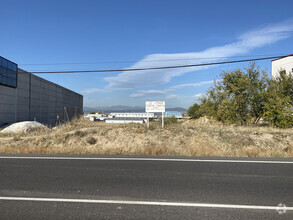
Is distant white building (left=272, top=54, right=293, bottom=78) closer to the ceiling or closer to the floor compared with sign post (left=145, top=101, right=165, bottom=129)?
closer to the ceiling

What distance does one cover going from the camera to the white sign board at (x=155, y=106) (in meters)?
14.1

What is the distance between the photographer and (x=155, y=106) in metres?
14.3

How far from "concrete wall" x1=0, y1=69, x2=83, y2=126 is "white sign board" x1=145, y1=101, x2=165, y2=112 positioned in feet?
68.7

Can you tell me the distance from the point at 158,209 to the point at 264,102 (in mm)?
20190

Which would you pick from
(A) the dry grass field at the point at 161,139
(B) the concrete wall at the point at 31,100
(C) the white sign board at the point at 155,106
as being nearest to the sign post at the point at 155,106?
(C) the white sign board at the point at 155,106

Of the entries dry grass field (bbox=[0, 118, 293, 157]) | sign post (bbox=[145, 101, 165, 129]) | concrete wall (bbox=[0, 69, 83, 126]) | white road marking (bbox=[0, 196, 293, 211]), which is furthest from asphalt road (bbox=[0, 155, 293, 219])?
concrete wall (bbox=[0, 69, 83, 126])

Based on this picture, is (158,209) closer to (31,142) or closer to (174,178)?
(174,178)

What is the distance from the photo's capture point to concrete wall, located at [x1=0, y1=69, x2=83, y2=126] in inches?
1037

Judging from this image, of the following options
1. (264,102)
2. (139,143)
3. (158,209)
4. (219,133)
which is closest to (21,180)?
(158,209)

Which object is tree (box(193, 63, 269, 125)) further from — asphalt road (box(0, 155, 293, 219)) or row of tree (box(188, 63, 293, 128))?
asphalt road (box(0, 155, 293, 219))

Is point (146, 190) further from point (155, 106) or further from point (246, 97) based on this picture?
point (246, 97)

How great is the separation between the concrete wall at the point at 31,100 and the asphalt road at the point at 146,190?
2324 centimetres

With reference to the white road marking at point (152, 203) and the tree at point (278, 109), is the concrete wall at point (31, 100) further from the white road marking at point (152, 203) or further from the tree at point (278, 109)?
the tree at point (278, 109)

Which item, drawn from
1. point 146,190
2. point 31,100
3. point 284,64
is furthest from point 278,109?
point 31,100
